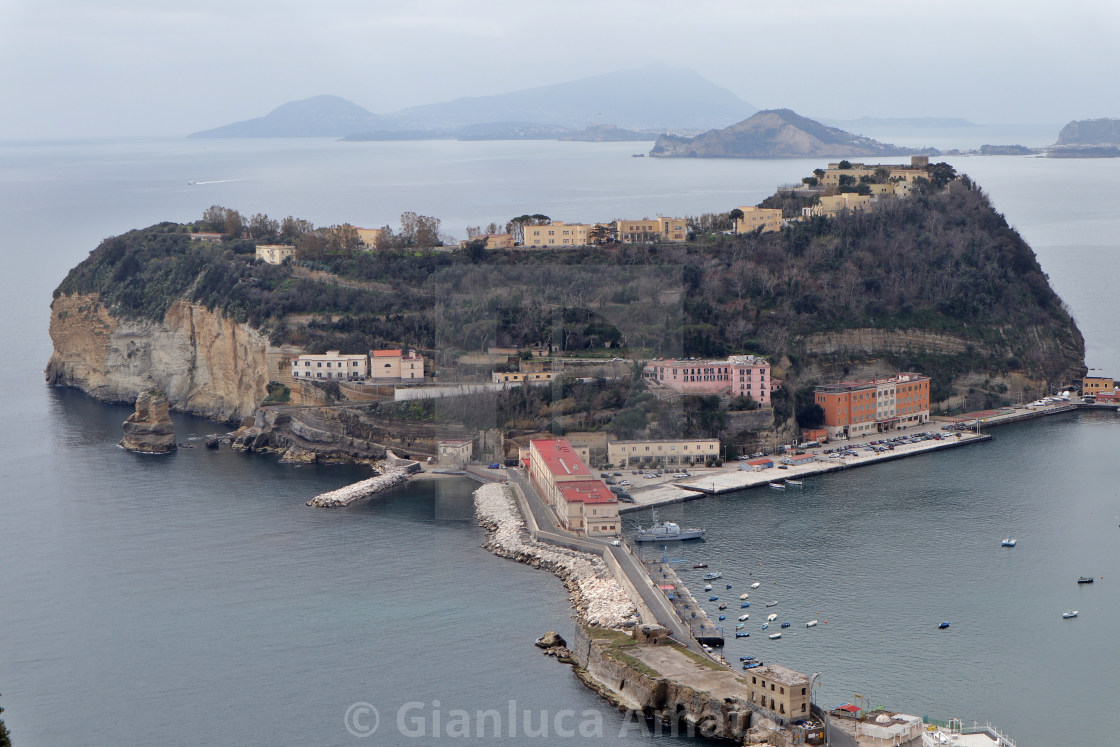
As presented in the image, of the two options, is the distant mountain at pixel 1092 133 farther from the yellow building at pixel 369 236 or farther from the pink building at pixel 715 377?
the pink building at pixel 715 377

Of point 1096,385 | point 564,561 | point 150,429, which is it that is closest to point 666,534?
point 564,561

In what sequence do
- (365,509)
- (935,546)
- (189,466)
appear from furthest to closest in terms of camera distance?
1. (189,466)
2. (365,509)
3. (935,546)

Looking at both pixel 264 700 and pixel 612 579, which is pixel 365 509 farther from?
pixel 264 700

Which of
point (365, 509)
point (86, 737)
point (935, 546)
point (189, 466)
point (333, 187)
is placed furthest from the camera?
point (333, 187)

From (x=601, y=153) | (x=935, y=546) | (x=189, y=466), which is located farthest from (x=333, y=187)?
(x=935, y=546)

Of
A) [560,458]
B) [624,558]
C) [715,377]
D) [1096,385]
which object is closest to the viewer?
[624,558]

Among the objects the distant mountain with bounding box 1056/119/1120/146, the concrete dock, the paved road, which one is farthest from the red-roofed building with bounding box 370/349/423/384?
the distant mountain with bounding box 1056/119/1120/146

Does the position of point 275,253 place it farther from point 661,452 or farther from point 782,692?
point 782,692
